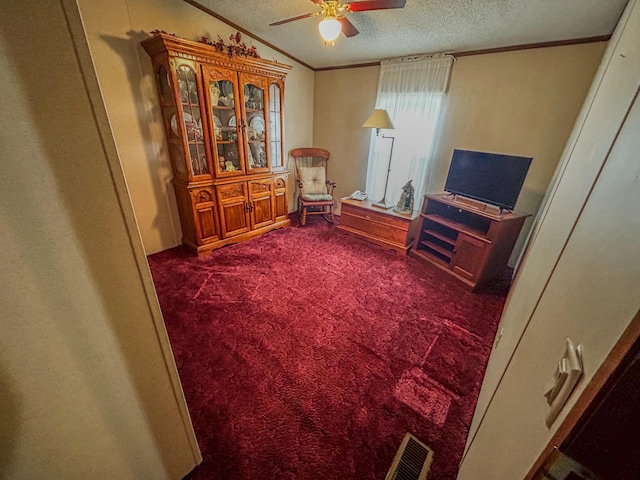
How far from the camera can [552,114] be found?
7.69ft

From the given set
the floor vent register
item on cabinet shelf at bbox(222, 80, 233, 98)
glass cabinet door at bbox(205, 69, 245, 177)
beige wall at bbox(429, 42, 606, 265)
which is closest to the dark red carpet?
the floor vent register

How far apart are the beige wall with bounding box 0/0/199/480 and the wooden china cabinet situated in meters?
2.23

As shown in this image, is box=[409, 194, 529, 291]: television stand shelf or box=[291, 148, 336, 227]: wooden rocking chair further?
box=[291, 148, 336, 227]: wooden rocking chair

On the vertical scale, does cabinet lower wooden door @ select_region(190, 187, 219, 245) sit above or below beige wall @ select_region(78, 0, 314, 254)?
below

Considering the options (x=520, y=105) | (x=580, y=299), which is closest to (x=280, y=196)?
(x=520, y=105)

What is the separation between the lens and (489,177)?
2389mm

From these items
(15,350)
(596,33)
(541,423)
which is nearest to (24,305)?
(15,350)

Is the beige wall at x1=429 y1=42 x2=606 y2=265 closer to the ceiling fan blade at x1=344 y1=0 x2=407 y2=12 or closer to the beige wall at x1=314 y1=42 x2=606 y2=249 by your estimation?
the beige wall at x1=314 y1=42 x2=606 y2=249

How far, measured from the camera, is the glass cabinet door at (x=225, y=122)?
2.64m

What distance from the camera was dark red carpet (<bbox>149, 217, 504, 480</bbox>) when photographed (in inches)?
48.3

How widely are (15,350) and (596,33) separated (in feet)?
12.4

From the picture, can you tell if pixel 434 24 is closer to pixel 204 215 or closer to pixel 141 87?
pixel 141 87

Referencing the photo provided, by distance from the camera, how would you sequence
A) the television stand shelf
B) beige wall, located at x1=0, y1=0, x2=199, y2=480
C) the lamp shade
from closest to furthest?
beige wall, located at x1=0, y1=0, x2=199, y2=480 → the television stand shelf → the lamp shade

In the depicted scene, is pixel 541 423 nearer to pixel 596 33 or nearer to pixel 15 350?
pixel 15 350
